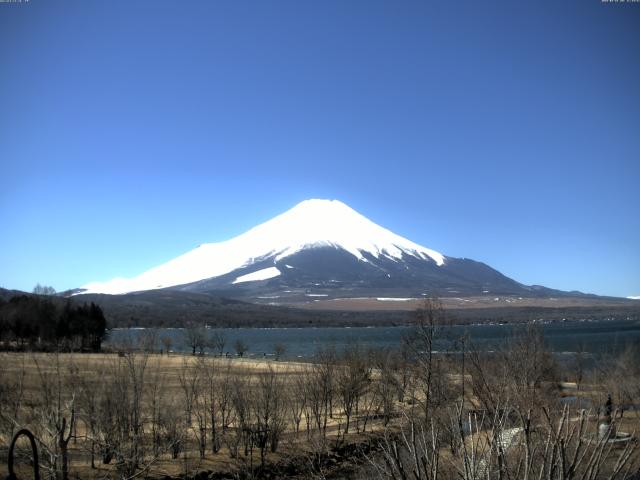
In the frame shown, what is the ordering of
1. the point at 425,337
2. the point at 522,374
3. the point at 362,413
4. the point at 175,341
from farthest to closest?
the point at 175,341 < the point at 362,413 < the point at 425,337 < the point at 522,374

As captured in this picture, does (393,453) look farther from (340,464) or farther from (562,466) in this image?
(340,464)

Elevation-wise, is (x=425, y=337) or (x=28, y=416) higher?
(x=425, y=337)

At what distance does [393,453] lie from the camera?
18.1ft

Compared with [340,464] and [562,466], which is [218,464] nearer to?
[340,464]

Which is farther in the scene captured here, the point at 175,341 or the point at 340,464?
the point at 175,341

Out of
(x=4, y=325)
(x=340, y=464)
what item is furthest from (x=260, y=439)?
(x=4, y=325)

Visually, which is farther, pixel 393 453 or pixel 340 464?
pixel 340 464

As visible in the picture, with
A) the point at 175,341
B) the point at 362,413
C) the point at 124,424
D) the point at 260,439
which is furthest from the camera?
the point at 175,341

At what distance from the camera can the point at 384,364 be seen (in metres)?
39.9

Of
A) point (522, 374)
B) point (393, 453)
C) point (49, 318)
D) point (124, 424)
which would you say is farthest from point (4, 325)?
point (393, 453)

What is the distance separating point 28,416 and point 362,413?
70.4 ft

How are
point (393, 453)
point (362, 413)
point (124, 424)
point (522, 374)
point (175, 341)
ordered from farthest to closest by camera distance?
point (175, 341) < point (362, 413) < point (522, 374) < point (124, 424) < point (393, 453)

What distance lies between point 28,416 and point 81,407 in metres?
1.87

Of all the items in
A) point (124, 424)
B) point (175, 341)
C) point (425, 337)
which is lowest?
point (175, 341)
